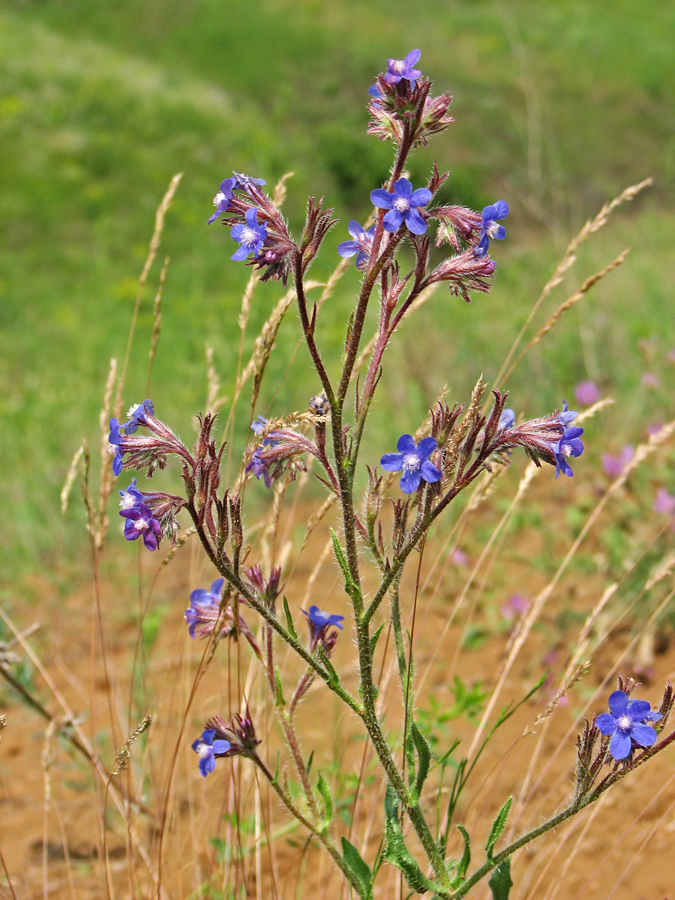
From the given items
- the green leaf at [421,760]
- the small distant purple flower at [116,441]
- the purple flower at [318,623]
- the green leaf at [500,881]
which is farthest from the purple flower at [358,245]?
the green leaf at [500,881]

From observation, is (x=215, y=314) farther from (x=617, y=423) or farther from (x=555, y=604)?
(x=555, y=604)

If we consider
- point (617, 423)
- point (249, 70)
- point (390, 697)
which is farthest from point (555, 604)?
point (249, 70)

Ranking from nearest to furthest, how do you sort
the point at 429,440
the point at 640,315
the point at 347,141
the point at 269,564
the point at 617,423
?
the point at 429,440 < the point at 269,564 < the point at 617,423 < the point at 640,315 < the point at 347,141

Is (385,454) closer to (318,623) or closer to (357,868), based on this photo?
(318,623)

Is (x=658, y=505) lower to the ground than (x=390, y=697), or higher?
higher

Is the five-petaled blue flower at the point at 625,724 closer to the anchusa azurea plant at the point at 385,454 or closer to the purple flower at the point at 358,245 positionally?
the anchusa azurea plant at the point at 385,454

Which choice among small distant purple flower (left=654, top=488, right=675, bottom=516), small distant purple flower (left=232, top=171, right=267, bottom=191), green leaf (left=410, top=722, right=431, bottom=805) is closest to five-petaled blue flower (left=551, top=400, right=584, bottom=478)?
green leaf (left=410, top=722, right=431, bottom=805)
